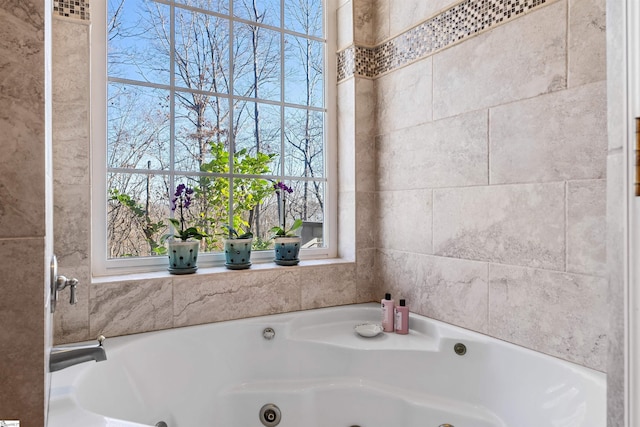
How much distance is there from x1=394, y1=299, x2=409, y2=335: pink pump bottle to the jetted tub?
0.04 meters

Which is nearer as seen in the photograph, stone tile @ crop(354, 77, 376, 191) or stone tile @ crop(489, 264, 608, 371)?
stone tile @ crop(489, 264, 608, 371)

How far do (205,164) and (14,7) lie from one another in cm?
143

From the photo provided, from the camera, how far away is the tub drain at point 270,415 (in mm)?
1736

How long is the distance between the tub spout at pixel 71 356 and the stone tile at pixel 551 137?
5.06 feet

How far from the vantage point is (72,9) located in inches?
64.3

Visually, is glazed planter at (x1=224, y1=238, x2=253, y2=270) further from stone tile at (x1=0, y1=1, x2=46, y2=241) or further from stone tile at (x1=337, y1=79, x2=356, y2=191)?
stone tile at (x1=0, y1=1, x2=46, y2=241)

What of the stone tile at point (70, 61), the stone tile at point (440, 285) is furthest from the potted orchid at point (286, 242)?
the stone tile at point (70, 61)

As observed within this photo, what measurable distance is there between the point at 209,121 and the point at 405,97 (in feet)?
3.38

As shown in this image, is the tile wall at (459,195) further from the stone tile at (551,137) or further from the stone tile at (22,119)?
the stone tile at (22,119)

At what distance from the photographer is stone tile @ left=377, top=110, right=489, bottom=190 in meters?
1.76

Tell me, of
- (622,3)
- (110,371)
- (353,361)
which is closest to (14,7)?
(622,3)

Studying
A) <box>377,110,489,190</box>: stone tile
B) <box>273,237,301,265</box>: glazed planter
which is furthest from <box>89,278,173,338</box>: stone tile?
<box>377,110,489,190</box>: stone tile

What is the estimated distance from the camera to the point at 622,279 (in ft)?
1.53

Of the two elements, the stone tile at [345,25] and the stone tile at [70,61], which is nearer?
the stone tile at [70,61]
